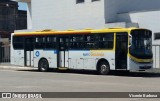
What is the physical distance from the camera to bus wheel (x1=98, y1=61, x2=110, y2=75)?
28.9m

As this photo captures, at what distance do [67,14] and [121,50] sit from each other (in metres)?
15.7

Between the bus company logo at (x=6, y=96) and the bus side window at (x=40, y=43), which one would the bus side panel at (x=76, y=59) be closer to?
the bus side window at (x=40, y=43)

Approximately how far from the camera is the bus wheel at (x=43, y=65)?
108 feet

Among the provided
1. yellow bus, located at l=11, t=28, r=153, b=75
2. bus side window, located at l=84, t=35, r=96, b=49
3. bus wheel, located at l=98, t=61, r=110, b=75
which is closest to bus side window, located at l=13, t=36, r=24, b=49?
yellow bus, located at l=11, t=28, r=153, b=75

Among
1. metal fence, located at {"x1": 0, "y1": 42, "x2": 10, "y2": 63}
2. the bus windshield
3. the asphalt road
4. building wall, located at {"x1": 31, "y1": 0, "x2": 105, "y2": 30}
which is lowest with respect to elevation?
the asphalt road

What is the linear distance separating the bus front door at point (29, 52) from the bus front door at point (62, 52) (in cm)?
276

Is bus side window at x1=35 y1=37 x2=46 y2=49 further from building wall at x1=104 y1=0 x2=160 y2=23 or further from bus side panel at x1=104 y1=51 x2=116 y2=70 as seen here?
building wall at x1=104 y1=0 x2=160 y2=23

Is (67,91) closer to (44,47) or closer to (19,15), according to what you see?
(44,47)

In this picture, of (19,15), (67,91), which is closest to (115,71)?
(67,91)

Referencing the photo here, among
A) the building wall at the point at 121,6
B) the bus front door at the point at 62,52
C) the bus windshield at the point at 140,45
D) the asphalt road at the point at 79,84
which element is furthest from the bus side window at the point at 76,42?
the building wall at the point at 121,6

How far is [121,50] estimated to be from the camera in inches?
1109

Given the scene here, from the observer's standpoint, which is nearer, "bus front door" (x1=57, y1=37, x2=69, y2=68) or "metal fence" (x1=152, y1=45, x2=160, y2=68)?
"bus front door" (x1=57, y1=37, x2=69, y2=68)

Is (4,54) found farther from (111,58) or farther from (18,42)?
(111,58)

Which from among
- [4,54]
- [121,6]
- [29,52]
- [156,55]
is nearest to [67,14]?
[121,6]
